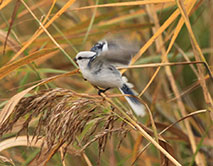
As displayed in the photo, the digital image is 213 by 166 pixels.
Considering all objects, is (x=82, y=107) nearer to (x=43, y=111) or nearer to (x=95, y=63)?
(x=43, y=111)

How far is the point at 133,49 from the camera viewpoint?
1411 millimetres

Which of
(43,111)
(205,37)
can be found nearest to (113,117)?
(43,111)

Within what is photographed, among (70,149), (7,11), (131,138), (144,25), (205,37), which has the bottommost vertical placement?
(70,149)

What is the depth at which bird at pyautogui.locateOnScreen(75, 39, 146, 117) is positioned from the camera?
1.39 metres

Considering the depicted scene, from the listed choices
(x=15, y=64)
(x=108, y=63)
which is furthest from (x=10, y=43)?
(x=108, y=63)

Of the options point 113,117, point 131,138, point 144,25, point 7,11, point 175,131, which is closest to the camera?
point 113,117

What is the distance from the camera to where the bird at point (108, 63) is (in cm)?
139

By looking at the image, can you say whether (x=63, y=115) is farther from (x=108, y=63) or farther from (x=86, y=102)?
(x=108, y=63)

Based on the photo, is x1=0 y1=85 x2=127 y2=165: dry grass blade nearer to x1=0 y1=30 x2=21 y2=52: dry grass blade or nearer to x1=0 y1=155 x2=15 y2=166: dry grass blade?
x1=0 y1=155 x2=15 y2=166: dry grass blade

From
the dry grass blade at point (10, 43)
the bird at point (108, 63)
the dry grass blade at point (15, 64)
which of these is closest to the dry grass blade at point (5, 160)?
the dry grass blade at point (15, 64)

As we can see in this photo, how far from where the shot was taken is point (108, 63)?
4.75 feet

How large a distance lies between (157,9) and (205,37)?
0.92 m

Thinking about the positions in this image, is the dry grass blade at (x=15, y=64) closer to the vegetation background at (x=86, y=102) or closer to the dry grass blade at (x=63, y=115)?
the vegetation background at (x=86, y=102)

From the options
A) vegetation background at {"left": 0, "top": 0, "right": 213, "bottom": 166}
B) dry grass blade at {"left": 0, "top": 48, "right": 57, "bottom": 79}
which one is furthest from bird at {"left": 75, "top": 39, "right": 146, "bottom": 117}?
dry grass blade at {"left": 0, "top": 48, "right": 57, "bottom": 79}
